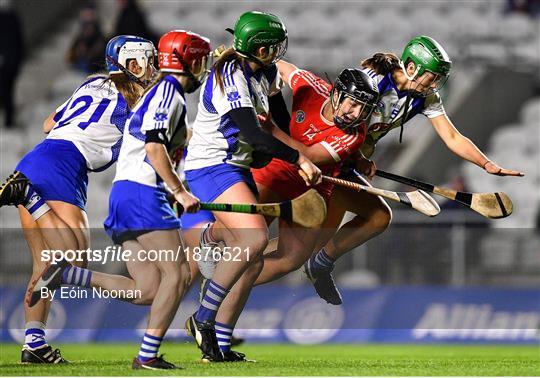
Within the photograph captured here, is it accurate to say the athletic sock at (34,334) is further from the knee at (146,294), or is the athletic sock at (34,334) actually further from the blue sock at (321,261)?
the blue sock at (321,261)

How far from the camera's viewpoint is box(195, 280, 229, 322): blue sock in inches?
319

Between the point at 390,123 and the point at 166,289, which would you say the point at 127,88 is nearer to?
the point at 166,289

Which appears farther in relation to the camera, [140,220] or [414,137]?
[414,137]

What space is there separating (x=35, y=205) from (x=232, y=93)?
1635 mm

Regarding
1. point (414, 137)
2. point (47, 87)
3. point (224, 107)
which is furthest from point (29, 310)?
point (47, 87)

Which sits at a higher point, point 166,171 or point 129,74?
point 129,74

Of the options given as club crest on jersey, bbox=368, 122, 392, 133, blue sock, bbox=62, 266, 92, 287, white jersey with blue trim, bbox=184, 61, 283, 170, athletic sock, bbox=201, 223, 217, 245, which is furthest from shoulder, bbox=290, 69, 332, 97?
blue sock, bbox=62, 266, 92, 287

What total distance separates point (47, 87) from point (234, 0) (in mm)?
3023

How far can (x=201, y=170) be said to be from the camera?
8.33 m

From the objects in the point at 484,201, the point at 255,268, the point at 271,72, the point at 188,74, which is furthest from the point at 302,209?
the point at 484,201

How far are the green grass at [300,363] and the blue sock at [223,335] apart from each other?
181mm

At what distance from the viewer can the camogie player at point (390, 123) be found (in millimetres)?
9070

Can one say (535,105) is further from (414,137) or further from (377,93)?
(377,93)

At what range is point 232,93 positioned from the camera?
7977 millimetres
